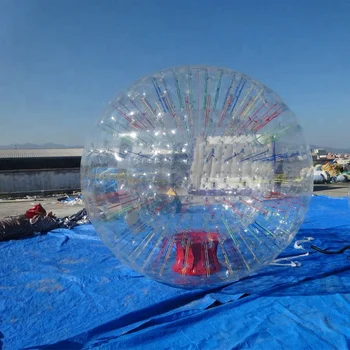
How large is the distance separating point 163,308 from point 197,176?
3.89 feet

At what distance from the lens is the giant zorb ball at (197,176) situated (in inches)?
111

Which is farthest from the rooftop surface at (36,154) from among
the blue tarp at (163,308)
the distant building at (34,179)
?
the blue tarp at (163,308)

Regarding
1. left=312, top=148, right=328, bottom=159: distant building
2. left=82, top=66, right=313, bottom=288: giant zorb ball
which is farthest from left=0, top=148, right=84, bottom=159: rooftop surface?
left=312, top=148, right=328, bottom=159: distant building

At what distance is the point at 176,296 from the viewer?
312 centimetres

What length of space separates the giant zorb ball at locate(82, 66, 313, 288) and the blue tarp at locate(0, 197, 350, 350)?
0.97ft

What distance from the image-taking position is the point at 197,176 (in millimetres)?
2811

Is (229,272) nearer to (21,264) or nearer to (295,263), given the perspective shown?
(295,263)

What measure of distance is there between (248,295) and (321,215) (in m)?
4.09

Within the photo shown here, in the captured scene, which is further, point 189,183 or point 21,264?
point 21,264

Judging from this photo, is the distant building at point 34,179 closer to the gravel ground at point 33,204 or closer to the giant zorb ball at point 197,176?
the gravel ground at point 33,204

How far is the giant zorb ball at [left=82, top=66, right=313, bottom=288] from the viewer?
2.83 m

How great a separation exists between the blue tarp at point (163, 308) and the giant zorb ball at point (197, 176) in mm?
295

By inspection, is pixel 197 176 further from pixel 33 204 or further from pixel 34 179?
pixel 34 179

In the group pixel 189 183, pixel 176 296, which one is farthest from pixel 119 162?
pixel 176 296
